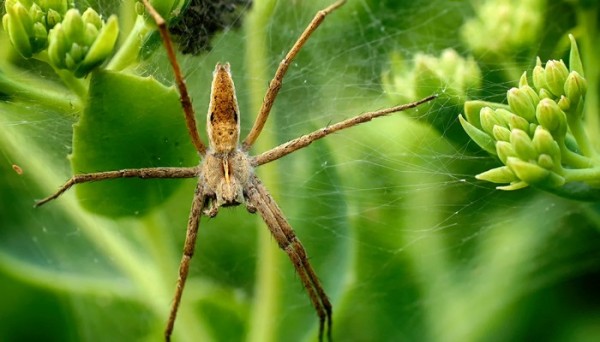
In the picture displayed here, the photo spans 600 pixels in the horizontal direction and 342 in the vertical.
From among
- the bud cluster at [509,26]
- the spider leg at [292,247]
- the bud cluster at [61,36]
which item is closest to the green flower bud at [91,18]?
the bud cluster at [61,36]

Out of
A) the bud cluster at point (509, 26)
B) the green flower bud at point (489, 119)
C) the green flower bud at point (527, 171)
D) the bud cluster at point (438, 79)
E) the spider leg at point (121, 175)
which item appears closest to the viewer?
the green flower bud at point (527, 171)

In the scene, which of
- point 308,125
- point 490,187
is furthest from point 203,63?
point 490,187

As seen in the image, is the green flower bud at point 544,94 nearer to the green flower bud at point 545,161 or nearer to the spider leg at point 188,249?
the green flower bud at point 545,161

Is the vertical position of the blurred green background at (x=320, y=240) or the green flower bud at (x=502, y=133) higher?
the green flower bud at (x=502, y=133)

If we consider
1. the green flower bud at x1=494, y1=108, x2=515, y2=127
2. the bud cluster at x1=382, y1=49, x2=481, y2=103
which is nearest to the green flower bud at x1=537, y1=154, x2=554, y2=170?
the green flower bud at x1=494, y1=108, x2=515, y2=127

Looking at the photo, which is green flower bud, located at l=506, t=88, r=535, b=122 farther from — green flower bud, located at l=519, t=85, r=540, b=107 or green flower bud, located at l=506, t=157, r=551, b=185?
green flower bud, located at l=506, t=157, r=551, b=185

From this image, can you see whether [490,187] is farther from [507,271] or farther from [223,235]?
[223,235]

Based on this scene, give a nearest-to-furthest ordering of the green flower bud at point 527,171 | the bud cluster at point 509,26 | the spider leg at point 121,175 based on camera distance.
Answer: the green flower bud at point 527,171
the spider leg at point 121,175
the bud cluster at point 509,26
